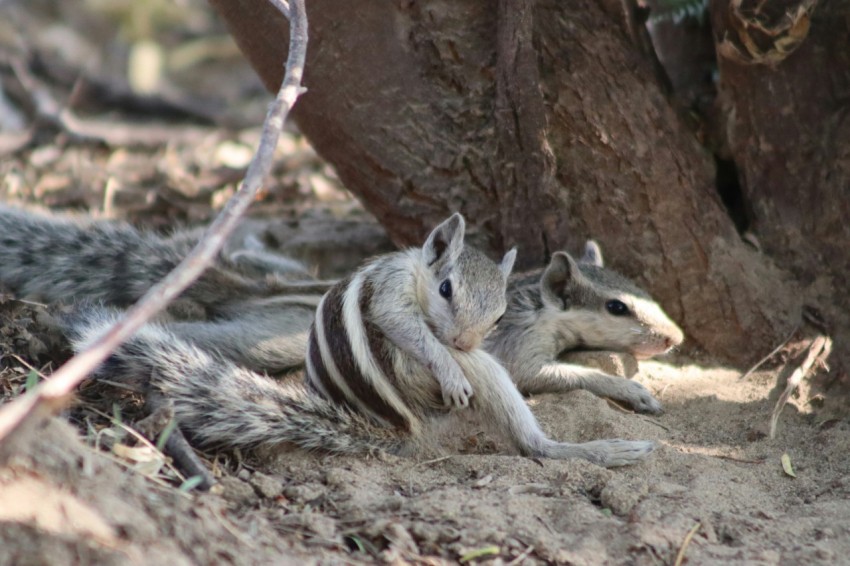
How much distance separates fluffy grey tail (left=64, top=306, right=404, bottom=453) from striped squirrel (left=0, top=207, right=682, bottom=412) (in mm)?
896

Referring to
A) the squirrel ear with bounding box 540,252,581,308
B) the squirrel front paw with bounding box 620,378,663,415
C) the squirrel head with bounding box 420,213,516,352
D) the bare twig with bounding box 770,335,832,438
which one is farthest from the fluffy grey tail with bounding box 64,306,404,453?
the bare twig with bounding box 770,335,832,438

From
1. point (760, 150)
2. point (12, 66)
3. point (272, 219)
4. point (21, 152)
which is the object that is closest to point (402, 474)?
point (760, 150)

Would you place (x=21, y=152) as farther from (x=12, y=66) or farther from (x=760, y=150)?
(x=760, y=150)

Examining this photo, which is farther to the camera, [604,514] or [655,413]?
[655,413]

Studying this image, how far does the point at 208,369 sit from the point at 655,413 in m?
2.33

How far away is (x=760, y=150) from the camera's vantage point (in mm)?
5230

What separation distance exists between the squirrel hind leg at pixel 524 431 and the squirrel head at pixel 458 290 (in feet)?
0.46

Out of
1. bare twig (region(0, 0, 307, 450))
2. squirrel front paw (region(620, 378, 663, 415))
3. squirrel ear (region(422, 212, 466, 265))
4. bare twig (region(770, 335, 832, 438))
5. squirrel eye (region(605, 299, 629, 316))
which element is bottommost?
squirrel front paw (region(620, 378, 663, 415))

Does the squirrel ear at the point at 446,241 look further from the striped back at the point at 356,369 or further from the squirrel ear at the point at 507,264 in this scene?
the striped back at the point at 356,369

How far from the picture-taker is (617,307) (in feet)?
17.1

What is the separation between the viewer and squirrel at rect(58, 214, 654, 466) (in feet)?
12.6

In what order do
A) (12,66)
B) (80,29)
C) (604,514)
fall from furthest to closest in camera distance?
(80,29) → (12,66) → (604,514)

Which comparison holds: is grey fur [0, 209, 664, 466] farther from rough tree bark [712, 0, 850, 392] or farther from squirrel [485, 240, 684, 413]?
rough tree bark [712, 0, 850, 392]

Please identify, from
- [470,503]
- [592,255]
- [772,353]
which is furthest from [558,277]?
[470,503]
